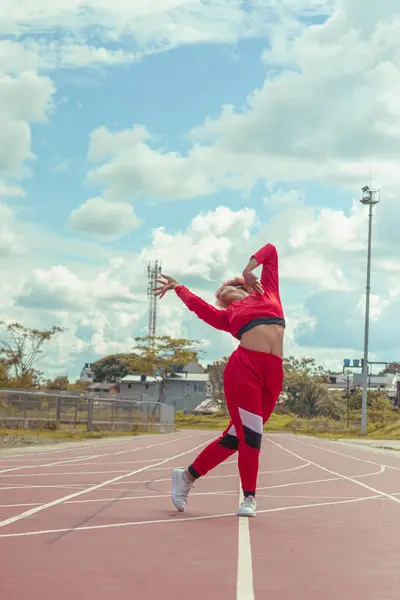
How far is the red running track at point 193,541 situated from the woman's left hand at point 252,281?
1.85 m

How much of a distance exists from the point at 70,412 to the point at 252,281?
947 inches

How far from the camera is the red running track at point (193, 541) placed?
4582 mm

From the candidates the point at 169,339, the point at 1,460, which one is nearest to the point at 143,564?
the point at 1,460

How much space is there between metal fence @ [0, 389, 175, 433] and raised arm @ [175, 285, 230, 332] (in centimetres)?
1610

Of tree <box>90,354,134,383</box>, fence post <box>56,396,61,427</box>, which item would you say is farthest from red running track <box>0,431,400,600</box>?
tree <box>90,354,134,383</box>

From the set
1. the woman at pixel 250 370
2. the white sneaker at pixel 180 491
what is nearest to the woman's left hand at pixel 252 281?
the woman at pixel 250 370

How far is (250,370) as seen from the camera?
7.47 m

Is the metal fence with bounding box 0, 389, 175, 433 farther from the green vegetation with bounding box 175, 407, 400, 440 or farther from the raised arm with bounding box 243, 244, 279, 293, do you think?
the green vegetation with bounding box 175, 407, 400, 440

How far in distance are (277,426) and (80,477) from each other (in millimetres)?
82878

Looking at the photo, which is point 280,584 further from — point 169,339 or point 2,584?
point 169,339

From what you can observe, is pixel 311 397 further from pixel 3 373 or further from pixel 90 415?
pixel 90 415

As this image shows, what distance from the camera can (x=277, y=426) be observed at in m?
93.2

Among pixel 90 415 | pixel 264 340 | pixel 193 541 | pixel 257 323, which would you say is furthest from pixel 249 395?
pixel 90 415

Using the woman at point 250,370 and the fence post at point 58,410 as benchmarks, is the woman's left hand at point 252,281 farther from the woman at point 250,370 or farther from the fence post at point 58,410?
the fence post at point 58,410
